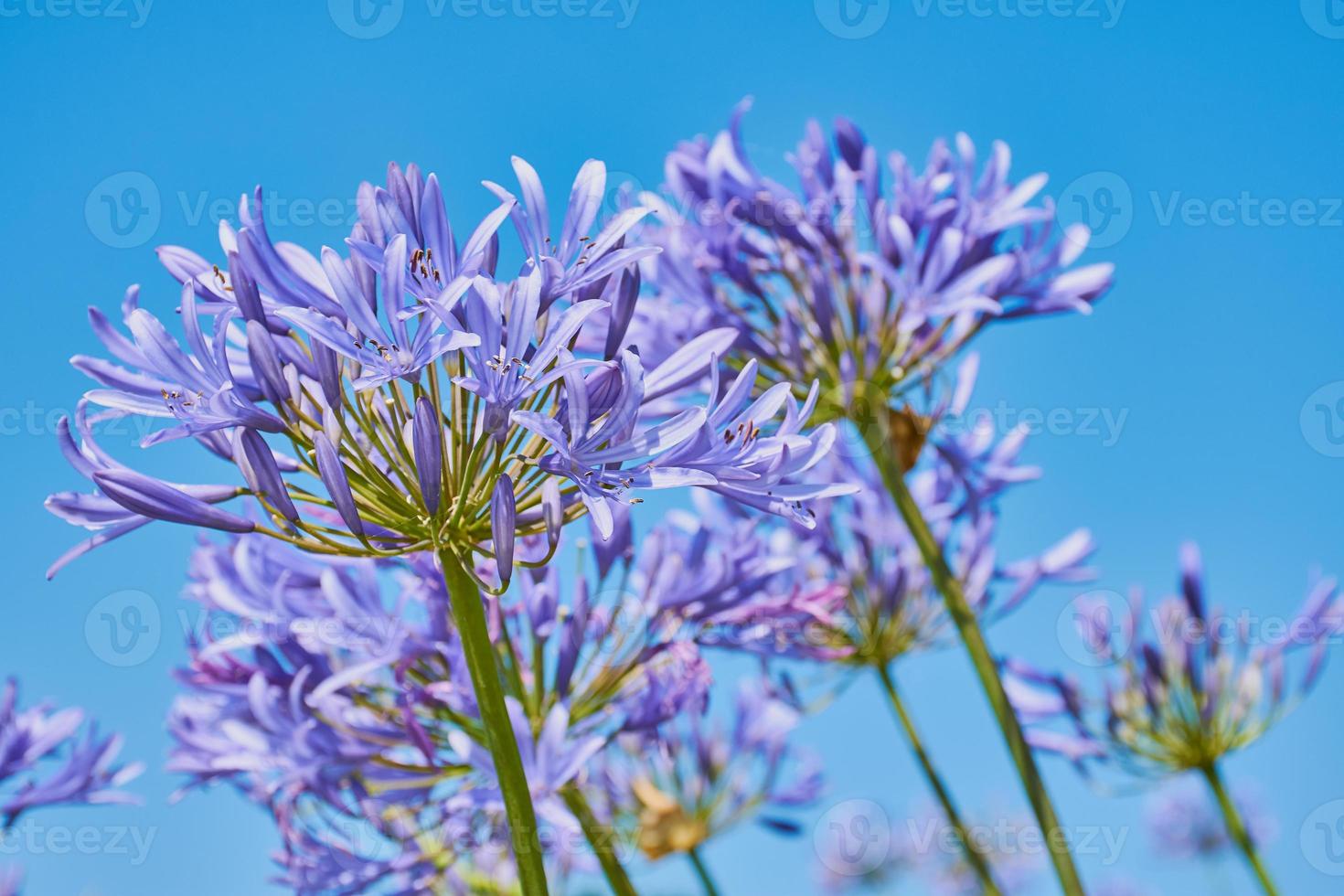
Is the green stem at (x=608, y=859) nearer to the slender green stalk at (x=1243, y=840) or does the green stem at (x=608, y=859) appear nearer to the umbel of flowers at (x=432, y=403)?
the umbel of flowers at (x=432, y=403)

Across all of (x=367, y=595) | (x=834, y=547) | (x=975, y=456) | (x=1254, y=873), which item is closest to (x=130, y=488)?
(x=367, y=595)

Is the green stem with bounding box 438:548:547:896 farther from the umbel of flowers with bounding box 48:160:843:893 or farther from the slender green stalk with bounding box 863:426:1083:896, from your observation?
the slender green stalk with bounding box 863:426:1083:896

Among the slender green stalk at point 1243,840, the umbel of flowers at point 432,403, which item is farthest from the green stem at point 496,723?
the slender green stalk at point 1243,840

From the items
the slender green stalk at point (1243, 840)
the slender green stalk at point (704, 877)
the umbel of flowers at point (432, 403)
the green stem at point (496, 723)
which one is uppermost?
the umbel of flowers at point (432, 403)

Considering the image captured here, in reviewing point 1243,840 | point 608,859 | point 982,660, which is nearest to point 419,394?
point 608,859

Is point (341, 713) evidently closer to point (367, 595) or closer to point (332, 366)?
point (367, 595)

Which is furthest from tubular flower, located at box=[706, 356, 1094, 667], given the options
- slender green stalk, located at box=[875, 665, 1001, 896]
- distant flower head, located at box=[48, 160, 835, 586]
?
distant flower head, located at box=[48, 160, 835, 586]
